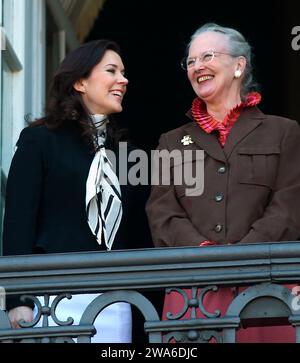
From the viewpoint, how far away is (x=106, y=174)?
268 inches

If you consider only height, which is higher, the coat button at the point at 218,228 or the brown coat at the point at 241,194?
the brown coat at the point at 241,194

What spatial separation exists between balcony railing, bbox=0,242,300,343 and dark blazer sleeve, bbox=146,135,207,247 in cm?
54

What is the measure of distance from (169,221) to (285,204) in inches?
19.4

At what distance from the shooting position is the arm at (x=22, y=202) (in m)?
6.50

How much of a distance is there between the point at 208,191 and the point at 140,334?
282 centimetres

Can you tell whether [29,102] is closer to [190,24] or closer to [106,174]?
[106,174]

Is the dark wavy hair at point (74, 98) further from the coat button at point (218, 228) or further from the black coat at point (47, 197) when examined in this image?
the coat button at point (218, 228)

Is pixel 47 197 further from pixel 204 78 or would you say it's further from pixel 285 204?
pixel 285 204

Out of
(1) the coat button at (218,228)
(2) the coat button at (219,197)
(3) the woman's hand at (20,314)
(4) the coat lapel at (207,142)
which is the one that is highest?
(4) the coat lapel at (207,142)

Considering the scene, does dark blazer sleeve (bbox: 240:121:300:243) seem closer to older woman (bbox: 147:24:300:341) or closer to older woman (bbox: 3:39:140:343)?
older woman (bbox: 147:24:300:341)

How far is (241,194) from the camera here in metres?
6.59

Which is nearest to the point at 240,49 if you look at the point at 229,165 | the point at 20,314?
the point at 229,165

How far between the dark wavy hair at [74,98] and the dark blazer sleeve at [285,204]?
2.72 feet

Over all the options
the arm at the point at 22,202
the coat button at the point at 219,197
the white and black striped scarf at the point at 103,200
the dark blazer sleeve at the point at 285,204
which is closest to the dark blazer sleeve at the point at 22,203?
the arm at the point at 22,202
